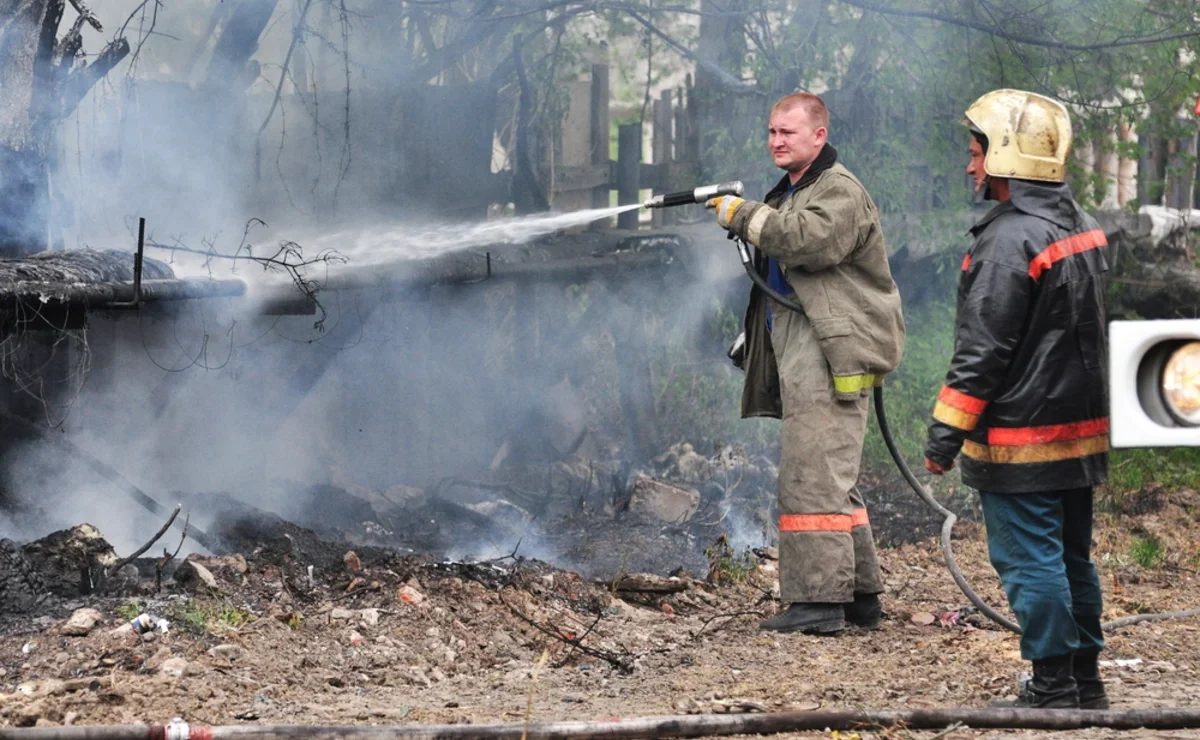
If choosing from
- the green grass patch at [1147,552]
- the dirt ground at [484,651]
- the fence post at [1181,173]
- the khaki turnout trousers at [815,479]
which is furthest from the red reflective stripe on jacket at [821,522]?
the fence post at [1181,173]

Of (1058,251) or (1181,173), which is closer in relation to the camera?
(1058,251)

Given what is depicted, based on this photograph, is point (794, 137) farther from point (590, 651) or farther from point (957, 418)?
point (590, 651)

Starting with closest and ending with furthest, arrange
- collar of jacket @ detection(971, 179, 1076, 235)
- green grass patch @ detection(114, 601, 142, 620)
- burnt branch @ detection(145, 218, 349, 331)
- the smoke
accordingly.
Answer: collar of jacket @ detection(971, 179, 1076, 235)
green grass patch @ detection(114, 601, 142, 620)
burnt branch @ detection(145, 218, 349, 331)
the smoke

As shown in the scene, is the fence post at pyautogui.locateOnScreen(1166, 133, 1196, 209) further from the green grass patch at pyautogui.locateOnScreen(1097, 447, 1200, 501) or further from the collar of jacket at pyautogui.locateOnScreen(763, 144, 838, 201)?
the collar of jacket at pyautogui.locateOnScreen(763, 144, 838, 201)

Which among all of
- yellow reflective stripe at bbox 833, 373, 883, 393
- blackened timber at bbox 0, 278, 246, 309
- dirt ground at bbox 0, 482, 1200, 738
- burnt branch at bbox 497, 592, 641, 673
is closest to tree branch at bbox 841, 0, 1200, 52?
dirt ground at bbox 0, 482, 1200, 738

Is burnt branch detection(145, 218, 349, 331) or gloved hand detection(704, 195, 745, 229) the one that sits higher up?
Result: gloved hand detection(704, 195, 745, 229)

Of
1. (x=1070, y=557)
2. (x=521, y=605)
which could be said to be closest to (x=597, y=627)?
(x=521, y=605)

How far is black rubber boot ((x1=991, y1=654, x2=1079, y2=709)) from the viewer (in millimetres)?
3867

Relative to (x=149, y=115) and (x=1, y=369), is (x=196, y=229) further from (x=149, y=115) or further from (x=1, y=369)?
(x=1, y=369)

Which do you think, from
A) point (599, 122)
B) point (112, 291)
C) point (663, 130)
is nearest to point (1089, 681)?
point (112, 291)

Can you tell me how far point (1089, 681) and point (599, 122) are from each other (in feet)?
22.5

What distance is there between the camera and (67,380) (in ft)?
21.0

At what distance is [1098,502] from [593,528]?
3.11 metres

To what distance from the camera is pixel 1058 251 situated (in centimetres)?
387
